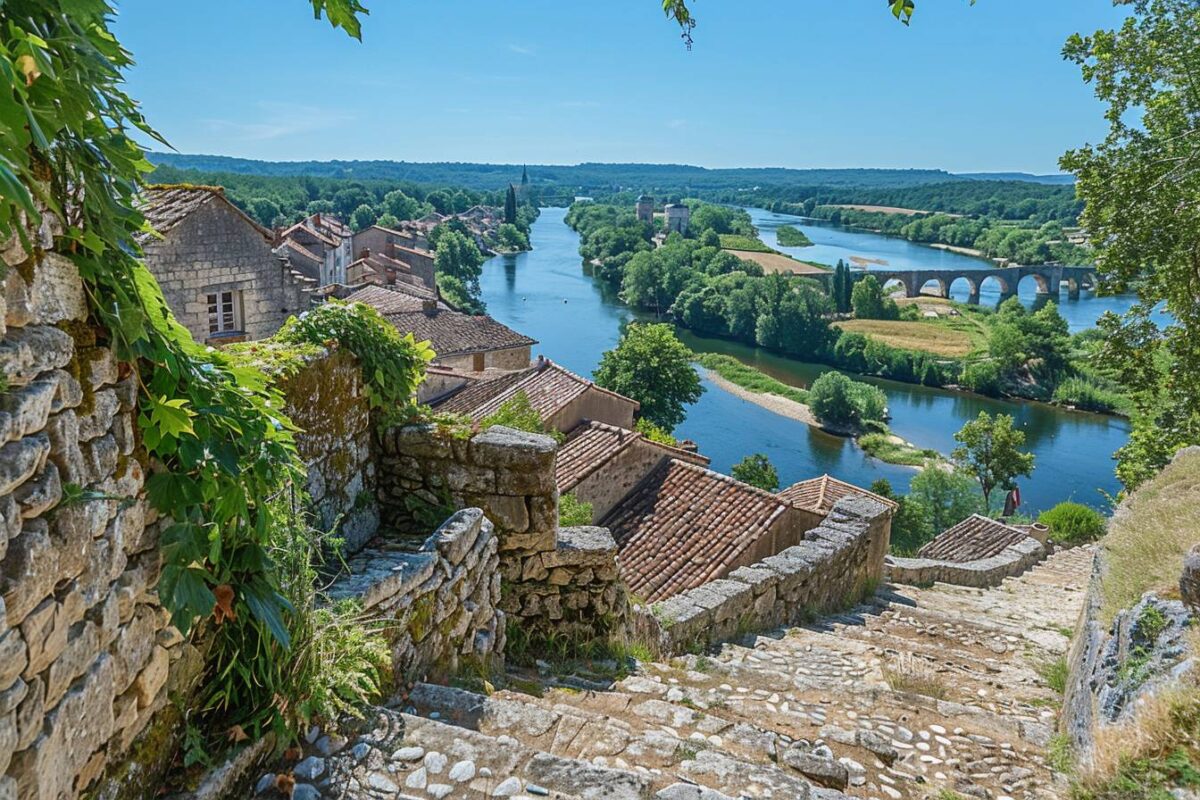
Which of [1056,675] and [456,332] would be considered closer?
[1056,675]

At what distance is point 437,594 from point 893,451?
37.6m

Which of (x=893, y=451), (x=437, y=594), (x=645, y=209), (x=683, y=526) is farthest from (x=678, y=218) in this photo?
(x=437, y=594)

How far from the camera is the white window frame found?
1155 centimetres

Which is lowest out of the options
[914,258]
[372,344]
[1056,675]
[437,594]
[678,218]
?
[914,258]

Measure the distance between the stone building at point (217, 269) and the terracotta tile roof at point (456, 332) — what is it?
1137cm

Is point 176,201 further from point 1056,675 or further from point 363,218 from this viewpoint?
point 363,218

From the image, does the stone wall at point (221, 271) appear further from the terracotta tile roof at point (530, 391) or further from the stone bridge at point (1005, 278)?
the stone bridge at point (1005, 278)

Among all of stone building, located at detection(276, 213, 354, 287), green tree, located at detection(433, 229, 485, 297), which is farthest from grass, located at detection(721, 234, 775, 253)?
stone building, located at detection(276, 213, 354, 287)

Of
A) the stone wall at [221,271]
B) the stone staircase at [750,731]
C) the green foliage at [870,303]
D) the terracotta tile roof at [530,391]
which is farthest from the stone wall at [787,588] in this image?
the green foliage at [870,303]

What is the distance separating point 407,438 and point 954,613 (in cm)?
706

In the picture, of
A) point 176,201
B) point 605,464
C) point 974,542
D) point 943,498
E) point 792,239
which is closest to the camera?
point 176,201

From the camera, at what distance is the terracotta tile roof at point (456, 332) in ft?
80.1

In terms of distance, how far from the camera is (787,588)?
333 inches

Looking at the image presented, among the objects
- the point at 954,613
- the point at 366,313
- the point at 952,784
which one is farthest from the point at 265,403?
the point at 954,613
